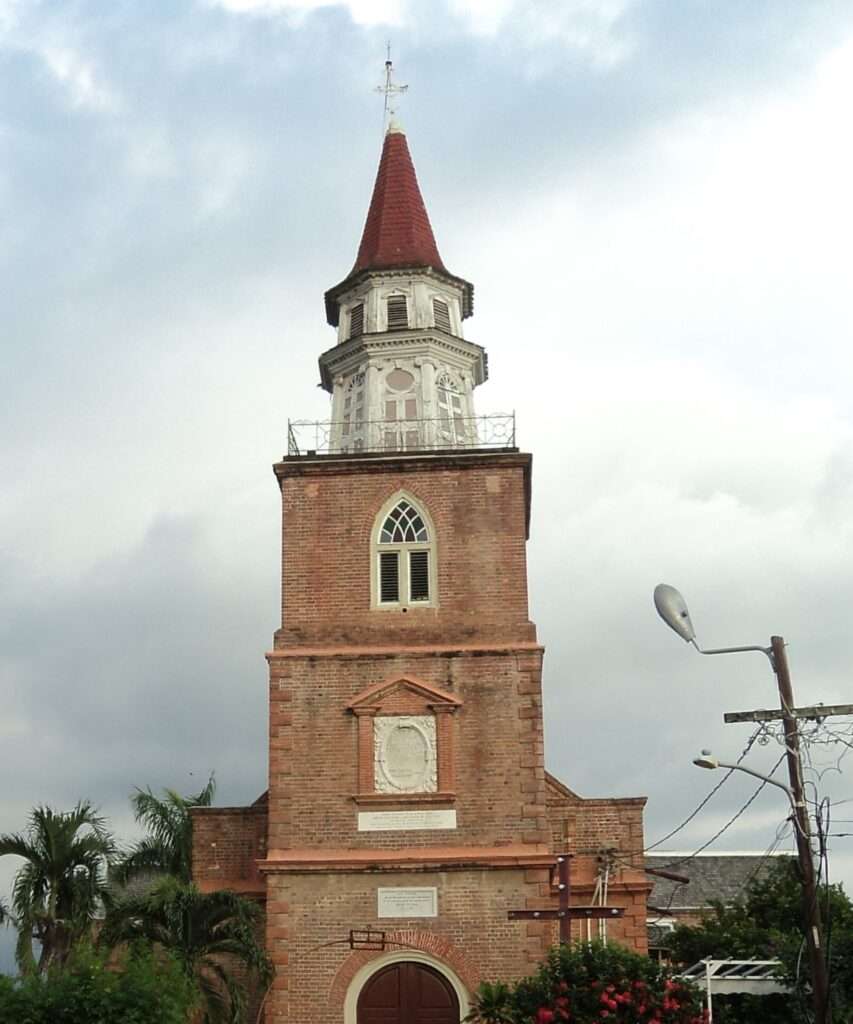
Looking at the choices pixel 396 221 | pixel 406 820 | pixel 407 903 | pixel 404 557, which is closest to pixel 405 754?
pixel 406 820

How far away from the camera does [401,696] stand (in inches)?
1007

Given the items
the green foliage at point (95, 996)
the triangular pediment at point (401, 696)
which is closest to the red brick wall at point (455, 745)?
the triangular pediment at point (401, 696)

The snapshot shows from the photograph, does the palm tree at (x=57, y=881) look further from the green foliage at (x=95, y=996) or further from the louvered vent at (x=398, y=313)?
the louvered vent at (x=398, y=313)

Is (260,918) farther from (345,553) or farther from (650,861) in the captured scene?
(650,861)

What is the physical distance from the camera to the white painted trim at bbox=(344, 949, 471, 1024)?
940 inches

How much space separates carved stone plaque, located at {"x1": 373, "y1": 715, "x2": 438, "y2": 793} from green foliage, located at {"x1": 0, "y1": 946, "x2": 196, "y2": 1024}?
6.09 m

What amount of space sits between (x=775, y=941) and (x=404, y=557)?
12.5 metres

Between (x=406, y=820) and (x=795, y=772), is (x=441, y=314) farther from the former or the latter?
(x=795, y=772)

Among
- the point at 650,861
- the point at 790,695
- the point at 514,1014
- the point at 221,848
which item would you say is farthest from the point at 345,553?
the point at 650,861

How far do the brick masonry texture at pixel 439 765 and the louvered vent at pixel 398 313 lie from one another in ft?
12.4

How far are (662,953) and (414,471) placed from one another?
18.9 m

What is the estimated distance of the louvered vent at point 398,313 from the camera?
2956 cm

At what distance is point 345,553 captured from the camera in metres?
26.8

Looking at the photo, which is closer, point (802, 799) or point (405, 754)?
point (802, 799)
